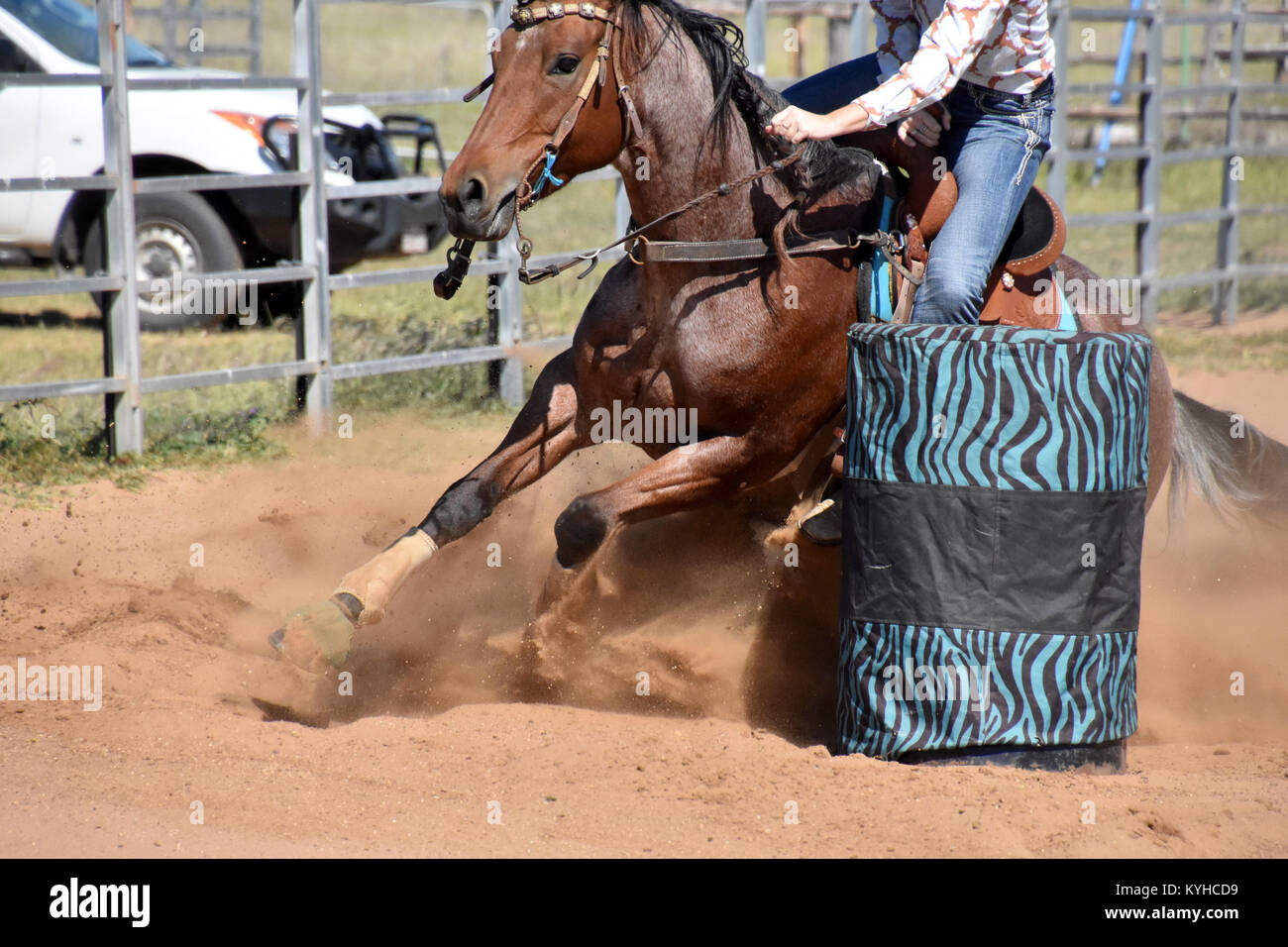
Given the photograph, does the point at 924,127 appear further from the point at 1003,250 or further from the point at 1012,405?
the point at 1012,405

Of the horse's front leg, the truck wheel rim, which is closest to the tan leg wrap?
the horse's front leg

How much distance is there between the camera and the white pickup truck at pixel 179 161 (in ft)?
29.9

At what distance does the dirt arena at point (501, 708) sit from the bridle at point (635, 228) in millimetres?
1127

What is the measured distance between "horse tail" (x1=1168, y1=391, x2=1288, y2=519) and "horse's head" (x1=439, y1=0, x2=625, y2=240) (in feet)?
9.70

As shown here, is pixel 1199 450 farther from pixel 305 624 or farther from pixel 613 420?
pixel 305 624

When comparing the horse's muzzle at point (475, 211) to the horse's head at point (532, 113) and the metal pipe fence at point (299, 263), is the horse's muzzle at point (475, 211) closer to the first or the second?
the horse's head at point (532, 113)

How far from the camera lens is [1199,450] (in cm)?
564

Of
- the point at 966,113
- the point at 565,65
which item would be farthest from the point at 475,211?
the point at 966,113

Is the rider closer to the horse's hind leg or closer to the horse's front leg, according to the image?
the horse's hind leg

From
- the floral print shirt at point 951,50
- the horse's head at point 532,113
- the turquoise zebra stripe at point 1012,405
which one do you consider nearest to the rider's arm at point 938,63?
the floral print shirt at point 951,50

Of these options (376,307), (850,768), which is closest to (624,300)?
(850,768)

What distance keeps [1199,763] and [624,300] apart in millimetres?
2269

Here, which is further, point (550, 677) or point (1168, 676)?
point (1168, 676)

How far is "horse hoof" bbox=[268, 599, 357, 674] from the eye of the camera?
4.02 metres
